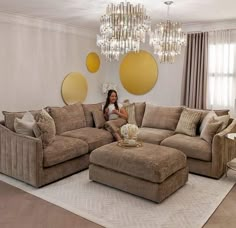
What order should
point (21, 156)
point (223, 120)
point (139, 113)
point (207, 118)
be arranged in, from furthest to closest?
point (139, 113), point (207, 118), point (223, 120), point (21, 156)

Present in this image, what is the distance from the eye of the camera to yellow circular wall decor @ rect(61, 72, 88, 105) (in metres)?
5.88

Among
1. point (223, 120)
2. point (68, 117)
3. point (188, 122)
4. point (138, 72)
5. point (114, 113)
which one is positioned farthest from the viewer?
point (138, 72)

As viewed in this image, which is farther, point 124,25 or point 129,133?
point 129,133

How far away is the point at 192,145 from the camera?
13.1 feet

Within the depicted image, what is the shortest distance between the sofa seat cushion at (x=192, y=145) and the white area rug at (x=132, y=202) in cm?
35

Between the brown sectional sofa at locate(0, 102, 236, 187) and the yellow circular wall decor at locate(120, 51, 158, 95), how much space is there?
5.00 ft

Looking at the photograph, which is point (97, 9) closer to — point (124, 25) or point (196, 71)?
point (124, 25)

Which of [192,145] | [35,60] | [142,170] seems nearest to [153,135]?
[192,145]

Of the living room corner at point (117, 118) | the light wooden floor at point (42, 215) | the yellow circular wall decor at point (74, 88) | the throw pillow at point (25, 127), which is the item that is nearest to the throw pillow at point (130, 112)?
the living room corner at point (117, 118)

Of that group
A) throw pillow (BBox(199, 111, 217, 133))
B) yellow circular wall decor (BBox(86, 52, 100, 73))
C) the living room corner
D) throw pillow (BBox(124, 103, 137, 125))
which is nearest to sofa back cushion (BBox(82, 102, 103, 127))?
the living room corner

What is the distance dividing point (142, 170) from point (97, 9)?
8.68 ft

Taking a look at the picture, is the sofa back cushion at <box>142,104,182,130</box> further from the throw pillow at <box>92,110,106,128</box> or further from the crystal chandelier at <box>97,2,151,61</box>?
the crystal chandelier at <box>97,2,151,61</box>

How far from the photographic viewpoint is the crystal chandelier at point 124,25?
315 centimetres

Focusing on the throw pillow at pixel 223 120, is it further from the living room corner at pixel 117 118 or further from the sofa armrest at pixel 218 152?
the sofa armrest at pixel 218 152
